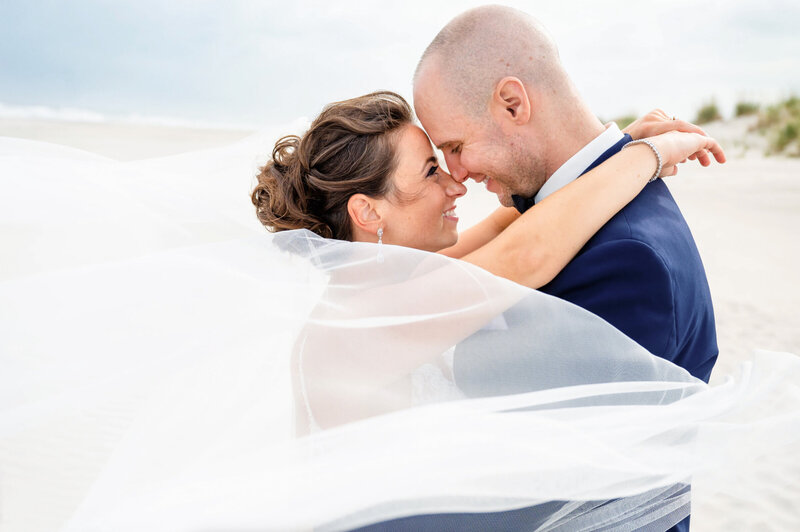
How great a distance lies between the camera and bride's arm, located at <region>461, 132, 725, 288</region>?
2449 millimetres

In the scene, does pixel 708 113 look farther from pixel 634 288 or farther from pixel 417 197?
pixel 634 288

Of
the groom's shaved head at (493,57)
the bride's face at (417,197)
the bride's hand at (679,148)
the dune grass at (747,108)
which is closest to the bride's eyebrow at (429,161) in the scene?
the bride's face at (417,197)

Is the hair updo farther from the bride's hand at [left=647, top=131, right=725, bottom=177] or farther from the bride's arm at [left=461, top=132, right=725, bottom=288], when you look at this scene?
the bride's hand at [left=647, top=131, right=725, bottom=177]

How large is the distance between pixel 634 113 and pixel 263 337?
28.7m

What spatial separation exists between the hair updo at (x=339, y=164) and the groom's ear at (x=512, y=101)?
0.39 m

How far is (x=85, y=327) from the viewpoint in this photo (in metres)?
2.30

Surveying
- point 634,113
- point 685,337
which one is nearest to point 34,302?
point 685,337

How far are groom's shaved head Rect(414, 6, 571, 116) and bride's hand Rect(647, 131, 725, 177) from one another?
1.52 ft

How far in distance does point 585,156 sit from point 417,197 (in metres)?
0.70

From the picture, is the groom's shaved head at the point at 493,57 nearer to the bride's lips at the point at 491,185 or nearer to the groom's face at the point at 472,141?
the groom's face at the point at 472,141

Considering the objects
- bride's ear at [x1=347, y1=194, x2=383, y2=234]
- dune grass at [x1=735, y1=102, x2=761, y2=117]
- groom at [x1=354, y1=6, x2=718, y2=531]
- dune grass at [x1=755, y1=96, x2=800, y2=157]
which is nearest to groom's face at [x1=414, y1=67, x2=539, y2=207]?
groom at [x1=354, y1=6, x2=718, y2=531]

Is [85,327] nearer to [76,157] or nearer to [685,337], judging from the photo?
[76,157]

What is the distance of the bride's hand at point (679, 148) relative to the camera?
2660 millimetres

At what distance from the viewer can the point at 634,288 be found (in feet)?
7.81
